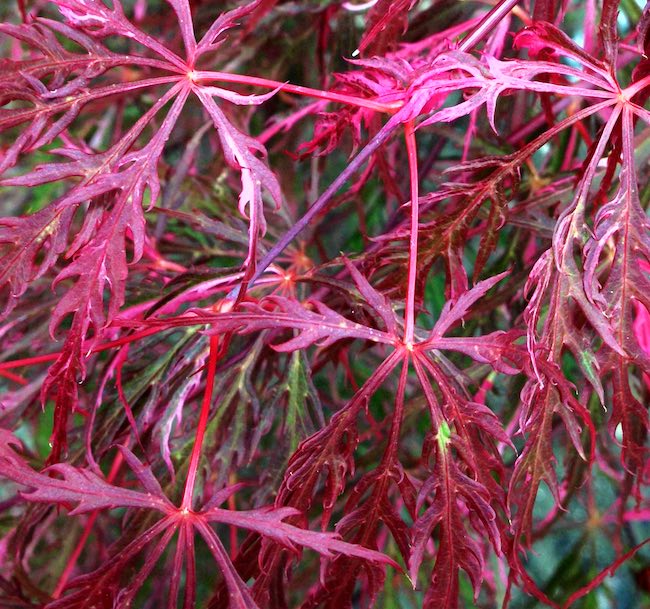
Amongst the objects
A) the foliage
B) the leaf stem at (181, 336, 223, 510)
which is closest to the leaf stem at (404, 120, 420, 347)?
the foliage

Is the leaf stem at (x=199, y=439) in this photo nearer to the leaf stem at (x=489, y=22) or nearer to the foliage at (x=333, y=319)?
the foliage at (x=333, y=319)

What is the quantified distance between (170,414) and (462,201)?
0.80ft

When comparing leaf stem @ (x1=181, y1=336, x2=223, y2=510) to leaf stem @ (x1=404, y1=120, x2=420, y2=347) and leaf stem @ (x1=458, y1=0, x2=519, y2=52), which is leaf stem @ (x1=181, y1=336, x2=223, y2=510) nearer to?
leaf stem @ (x1=404, y1=120, x2=420, y2=347)

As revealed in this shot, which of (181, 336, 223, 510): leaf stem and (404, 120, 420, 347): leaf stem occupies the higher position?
(404, 120, 420, 347): leaf stem

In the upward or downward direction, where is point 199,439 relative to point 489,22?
downward

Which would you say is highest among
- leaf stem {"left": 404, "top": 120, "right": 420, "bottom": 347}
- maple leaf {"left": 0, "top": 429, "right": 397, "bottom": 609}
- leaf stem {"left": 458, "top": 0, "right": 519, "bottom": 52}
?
Result: leaf stem {"left": 458, "top": 0, "right": 519, "bottom": 52}

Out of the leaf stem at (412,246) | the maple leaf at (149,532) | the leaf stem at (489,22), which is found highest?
the leaf stem at (489,22)

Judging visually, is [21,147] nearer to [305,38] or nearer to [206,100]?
[206,100]

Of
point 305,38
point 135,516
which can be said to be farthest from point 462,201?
point 305,38

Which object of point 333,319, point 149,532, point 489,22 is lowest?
point 149,532

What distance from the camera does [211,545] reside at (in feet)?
1.40

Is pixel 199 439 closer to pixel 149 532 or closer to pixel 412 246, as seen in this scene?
pixel 149 532

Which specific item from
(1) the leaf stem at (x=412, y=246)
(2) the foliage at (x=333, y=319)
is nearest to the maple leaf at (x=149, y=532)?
(2) the foliage at (x=333, y=319)

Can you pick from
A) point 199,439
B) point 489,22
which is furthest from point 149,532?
point 489,22
